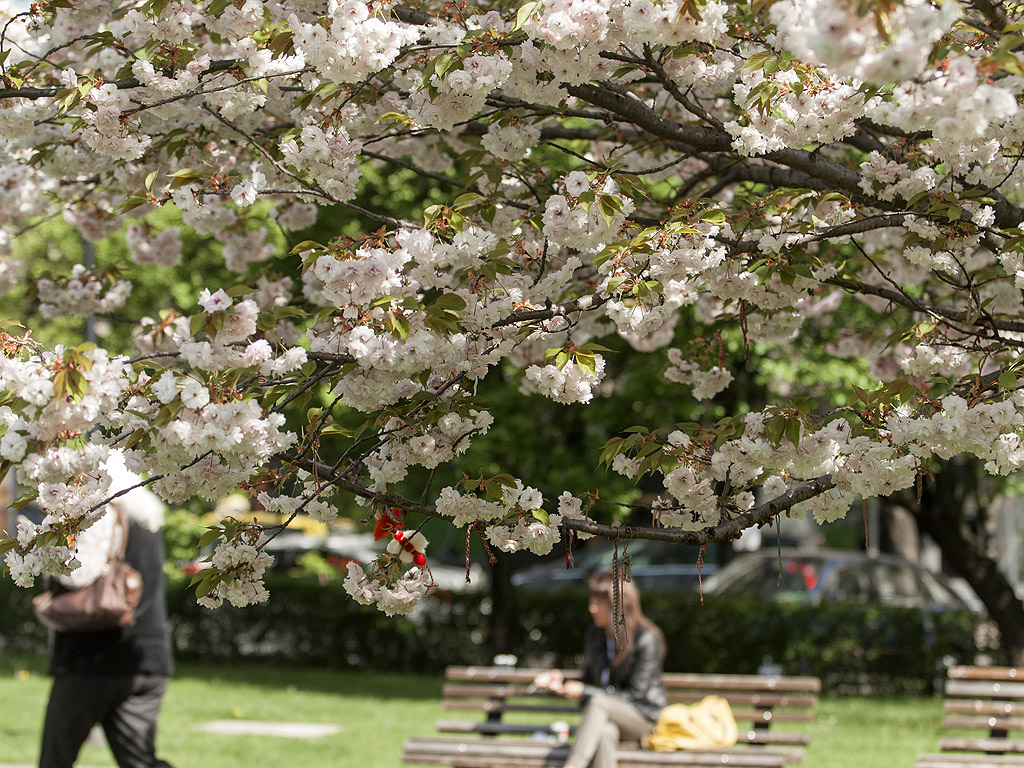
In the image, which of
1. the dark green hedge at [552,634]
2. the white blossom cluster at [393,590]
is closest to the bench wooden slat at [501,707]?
the white blossom cluster at [393,590]

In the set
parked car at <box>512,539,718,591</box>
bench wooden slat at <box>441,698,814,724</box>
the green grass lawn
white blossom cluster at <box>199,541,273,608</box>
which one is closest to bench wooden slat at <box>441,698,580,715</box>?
bench wooden slat at <box>441,698,814,724</box>

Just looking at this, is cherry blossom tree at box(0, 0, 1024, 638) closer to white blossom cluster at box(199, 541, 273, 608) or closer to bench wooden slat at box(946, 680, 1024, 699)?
white blossom cluster at box(199, 541, 273, 608)

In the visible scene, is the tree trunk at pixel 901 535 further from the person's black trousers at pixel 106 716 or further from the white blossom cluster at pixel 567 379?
the white blossom cluster at pixel 567 379

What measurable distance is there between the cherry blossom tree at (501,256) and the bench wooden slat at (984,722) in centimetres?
312

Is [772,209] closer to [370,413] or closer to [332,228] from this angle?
[370,413]

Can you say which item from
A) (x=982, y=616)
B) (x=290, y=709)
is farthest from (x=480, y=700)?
(x=982, y=616)

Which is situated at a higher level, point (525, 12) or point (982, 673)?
point (525, 12)

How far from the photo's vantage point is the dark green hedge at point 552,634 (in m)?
11.5

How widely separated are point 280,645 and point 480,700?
693cm

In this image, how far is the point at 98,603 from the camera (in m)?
5.01

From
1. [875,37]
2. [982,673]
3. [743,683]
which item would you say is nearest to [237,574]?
[875,37]

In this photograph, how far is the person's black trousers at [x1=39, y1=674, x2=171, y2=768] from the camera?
16.6 ft

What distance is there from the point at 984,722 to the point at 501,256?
16.4 ft

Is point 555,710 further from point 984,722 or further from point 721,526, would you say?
point 721,526
